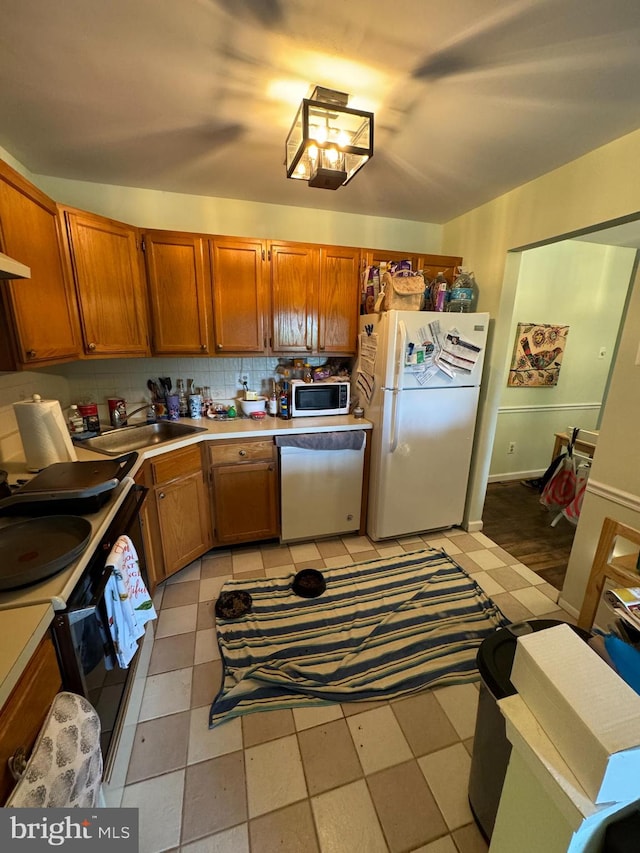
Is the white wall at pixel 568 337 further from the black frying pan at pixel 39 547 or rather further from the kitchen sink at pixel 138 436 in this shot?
the black frying pan at pixel 39 547

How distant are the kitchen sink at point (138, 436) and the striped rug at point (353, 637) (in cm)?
105

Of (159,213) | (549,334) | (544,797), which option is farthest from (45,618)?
(549,334)

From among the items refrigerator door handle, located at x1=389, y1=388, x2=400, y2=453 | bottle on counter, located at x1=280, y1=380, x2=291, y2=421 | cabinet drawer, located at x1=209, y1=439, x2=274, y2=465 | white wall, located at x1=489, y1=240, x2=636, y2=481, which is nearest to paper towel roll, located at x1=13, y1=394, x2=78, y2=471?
cabinet drawer, located at x1=209, y1=439, x2=274, y2=465

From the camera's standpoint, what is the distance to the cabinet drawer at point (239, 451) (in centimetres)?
223

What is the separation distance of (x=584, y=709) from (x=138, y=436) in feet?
8.38

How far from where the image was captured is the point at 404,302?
2.25 m

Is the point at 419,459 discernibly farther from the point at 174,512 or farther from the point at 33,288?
the point at 33,288

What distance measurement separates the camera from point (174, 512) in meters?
2.08

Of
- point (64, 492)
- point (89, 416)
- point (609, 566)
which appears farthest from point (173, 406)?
point (609, 566)

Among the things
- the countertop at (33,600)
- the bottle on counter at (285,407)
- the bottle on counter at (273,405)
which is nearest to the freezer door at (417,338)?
the bottle on counter at (285,407)

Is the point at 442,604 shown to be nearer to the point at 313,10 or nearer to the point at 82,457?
the point at 82,457

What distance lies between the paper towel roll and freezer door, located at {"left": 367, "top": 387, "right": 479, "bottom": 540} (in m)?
1.79

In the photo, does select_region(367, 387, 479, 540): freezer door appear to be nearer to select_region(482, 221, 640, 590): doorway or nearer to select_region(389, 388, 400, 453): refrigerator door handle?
select_region(389, 388, 400, 453): refrigerator door handle

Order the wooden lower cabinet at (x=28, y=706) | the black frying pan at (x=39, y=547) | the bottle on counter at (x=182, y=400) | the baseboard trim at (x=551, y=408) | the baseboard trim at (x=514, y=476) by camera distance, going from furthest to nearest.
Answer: the baseboard trim at (x=514, y=476), the baseboard trim at (x=551, y=408), the bottle on counter at (x=182, y=400), the black frying pan at (x=39, y=547), the wooden lower cabinet at (x=28, y=706)
